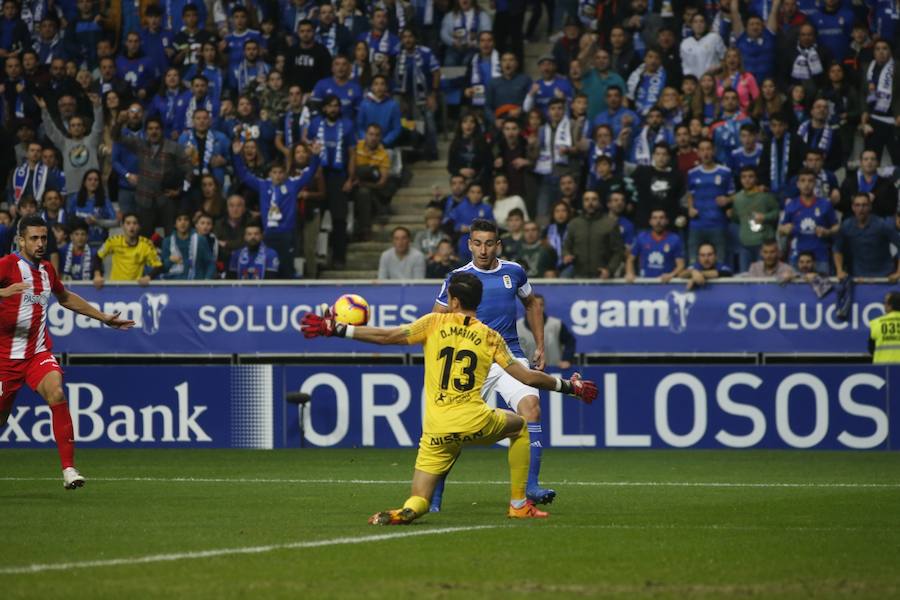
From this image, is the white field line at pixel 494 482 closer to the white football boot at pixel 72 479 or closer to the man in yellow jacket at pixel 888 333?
the white football boot at pixel 72 479

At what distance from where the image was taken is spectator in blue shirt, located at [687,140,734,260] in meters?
20.7

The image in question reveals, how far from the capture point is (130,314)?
2058 cm

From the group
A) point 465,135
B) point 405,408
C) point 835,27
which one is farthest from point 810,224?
point 405,408

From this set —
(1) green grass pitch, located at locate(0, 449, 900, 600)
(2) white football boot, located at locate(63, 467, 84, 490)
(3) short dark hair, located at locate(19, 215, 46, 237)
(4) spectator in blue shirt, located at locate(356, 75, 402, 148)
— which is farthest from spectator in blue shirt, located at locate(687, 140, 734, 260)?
(2) white football boot, located at locate(63, 467, 84, 490)

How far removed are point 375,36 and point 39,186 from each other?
19.1 ft

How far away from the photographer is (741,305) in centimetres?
1952

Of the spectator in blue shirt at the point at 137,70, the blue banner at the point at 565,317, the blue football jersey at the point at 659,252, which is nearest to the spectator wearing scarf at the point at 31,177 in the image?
the spectator in blue shirt at the point at 137,70

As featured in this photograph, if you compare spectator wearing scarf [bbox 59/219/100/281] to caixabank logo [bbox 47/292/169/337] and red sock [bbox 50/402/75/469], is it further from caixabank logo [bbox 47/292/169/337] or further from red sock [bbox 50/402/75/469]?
red sock [bbox 50/402/75/469]

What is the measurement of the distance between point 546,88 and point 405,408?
6.53 metres

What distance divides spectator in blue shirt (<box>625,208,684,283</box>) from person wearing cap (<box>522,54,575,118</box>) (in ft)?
11.7

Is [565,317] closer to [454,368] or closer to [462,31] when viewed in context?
[462,31]

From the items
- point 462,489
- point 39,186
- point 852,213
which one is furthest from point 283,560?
point 39,186

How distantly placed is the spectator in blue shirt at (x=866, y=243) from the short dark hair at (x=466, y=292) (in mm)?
10633

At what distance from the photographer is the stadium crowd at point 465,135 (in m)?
20.7
